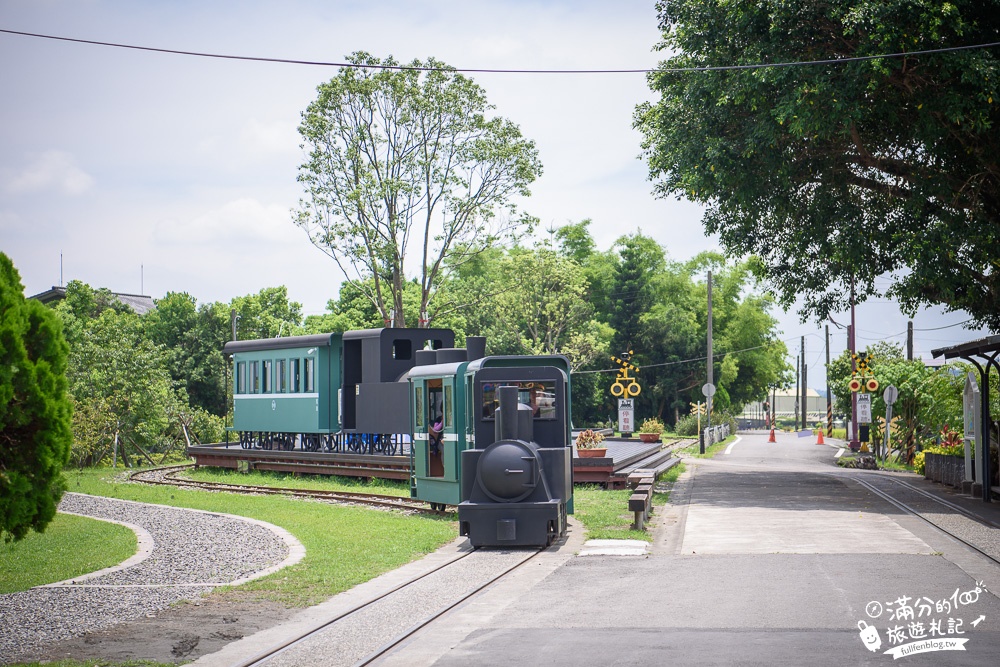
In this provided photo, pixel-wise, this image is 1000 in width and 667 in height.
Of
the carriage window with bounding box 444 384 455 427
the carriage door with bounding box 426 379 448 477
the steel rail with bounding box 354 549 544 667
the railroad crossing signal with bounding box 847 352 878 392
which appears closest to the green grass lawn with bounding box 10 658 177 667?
the steel rail with bounding box 354 549 544 667

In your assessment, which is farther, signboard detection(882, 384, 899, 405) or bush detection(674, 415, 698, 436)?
bush detection(674, 415, 698, 436)

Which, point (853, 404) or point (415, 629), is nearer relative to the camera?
point (415, 629)

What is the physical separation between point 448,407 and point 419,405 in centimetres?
159

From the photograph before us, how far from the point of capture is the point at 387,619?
9125 millimetres

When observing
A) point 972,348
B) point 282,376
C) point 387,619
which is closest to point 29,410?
point 387,619

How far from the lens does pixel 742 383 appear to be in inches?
3391

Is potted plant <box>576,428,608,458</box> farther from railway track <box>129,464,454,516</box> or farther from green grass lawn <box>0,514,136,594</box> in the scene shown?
green grass lawn <box>0,514,136,594</box>

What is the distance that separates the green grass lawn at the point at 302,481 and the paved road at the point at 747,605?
9.33 meters

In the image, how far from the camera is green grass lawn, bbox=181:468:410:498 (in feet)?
77.7

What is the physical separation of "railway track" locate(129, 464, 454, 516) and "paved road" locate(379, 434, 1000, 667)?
5548 mm

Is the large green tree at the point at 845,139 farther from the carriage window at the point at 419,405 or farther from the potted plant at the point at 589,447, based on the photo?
the carriage window at the point at 419,405

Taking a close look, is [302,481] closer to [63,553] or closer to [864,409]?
[63,553]

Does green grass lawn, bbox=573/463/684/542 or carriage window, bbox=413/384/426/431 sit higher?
carriage window, bbox=413/384/426/431

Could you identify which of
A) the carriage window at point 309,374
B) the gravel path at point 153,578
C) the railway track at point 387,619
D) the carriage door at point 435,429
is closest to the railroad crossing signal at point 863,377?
the carriage window at point 309,374
